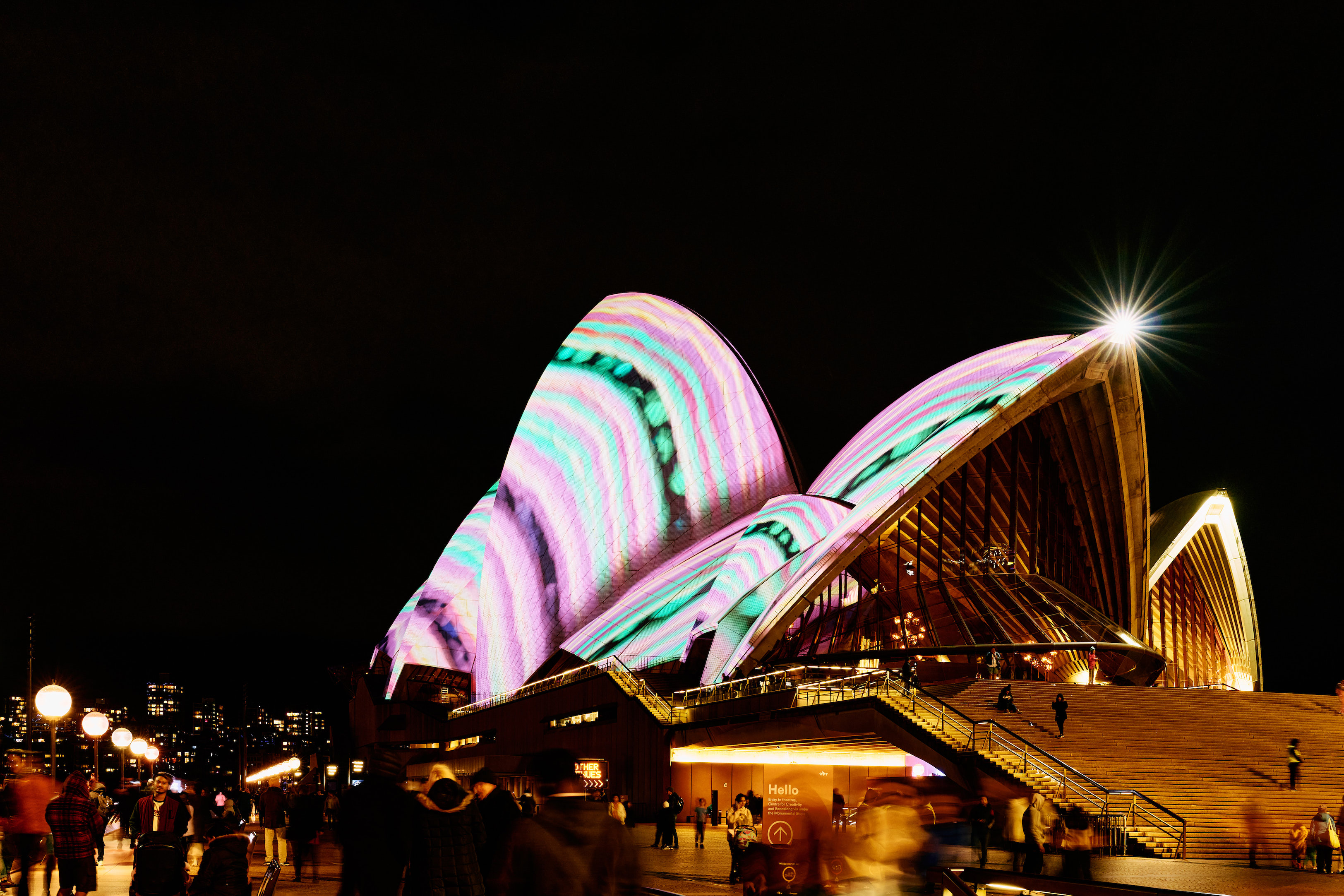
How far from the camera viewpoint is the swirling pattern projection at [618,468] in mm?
37031

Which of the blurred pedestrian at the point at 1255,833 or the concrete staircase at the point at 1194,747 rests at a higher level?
the concrete staircase at the point at 1194,747

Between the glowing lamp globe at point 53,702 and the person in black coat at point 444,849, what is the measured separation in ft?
25.5

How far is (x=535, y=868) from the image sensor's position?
411 centimetres

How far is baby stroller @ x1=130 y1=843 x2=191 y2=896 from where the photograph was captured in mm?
7465

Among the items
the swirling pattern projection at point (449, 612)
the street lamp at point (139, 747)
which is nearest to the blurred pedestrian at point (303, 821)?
the street lamp at point (139, 747)

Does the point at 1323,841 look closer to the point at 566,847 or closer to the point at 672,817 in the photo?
the point at 672,817

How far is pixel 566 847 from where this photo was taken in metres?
4.12

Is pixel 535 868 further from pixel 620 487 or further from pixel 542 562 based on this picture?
pixel 542 562

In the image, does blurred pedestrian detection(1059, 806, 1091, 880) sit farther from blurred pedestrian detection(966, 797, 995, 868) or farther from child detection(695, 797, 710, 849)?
child detection(695, 797, 710, 849)

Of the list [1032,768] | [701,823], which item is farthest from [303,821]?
[1032,768]

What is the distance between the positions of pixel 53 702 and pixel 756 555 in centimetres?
1918

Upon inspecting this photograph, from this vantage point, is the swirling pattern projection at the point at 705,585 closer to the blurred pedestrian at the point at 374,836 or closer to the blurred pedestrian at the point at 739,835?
the blurred pedestrian at the point at 739,835

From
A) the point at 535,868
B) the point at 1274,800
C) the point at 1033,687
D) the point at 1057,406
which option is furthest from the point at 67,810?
the point at 1057,406

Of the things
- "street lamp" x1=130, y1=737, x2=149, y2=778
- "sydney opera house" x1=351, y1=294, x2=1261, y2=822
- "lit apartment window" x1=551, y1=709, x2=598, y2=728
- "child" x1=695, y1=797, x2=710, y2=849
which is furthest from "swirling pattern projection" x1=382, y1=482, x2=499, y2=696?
"child" x1=695, y1=797, x2=710, y2=849
